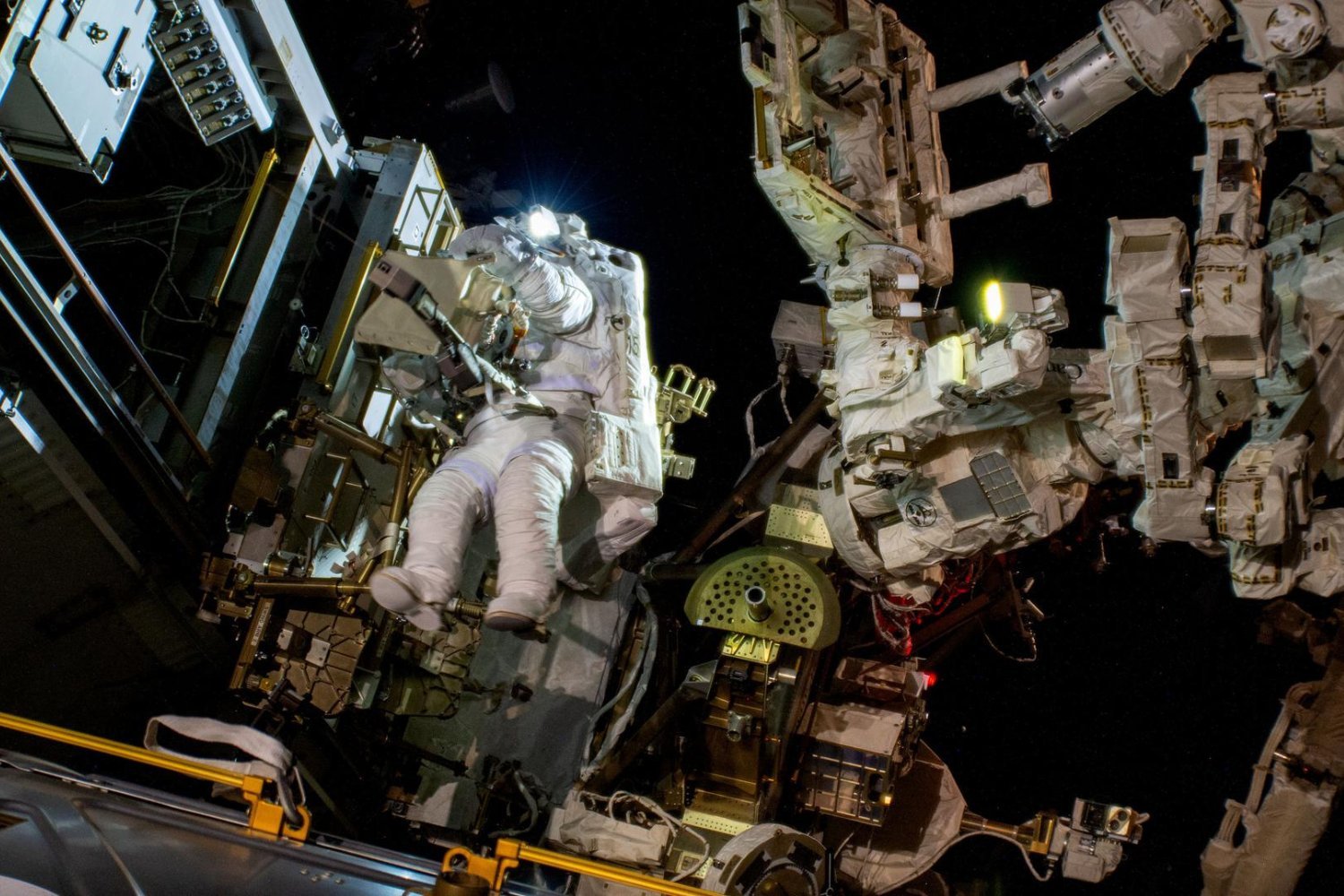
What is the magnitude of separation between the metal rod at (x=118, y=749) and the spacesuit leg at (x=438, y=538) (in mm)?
869

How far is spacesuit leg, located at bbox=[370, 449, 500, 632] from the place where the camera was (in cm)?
383

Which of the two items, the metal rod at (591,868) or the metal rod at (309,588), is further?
the metal rod at (309,588)

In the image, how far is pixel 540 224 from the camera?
5.04 m

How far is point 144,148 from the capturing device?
238 inches

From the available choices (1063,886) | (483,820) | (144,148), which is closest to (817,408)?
(483,820)

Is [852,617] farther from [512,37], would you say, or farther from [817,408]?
[512,37]

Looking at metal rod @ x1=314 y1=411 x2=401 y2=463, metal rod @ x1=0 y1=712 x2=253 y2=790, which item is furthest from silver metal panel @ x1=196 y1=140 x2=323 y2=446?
metal rod @ x1=0 y1=712 x2=253 y2=790

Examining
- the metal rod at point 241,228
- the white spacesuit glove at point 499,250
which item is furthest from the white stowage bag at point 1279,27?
the metal rod at point 241,228

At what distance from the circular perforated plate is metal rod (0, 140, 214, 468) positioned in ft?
8.79

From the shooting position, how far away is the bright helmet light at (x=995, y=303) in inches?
189

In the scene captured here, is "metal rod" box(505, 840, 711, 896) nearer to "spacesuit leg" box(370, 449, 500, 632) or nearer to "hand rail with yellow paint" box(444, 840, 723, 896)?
"hand rail with yellow paint" box(444, 840, 723, 896)

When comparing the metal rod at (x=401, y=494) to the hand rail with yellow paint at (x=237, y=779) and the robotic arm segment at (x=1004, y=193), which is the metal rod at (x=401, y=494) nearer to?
the hand rail with yellow paint at (x=237, y=779)

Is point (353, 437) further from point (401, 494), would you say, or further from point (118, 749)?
point (118, 749)

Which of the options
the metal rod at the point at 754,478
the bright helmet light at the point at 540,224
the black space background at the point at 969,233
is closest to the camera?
the bright helmet light at the point at 540,224
